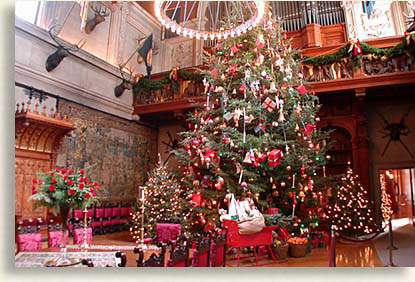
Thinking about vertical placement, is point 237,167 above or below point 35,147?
below

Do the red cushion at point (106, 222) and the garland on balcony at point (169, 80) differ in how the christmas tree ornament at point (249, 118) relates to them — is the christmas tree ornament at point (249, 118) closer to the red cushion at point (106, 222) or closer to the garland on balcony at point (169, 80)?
the garland on balcony at point (169, 80)

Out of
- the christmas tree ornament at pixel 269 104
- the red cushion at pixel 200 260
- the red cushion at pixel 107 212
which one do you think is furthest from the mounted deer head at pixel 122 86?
the red cushion at pixel 200 260

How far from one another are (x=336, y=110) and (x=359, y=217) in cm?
373

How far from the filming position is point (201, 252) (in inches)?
125

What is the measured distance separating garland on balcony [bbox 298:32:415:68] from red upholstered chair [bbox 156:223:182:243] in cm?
548

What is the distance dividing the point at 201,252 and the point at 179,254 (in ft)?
1.12

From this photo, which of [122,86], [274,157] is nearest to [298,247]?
[274,157]

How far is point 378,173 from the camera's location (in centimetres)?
970

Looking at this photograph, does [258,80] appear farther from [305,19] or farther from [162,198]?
[305,19]

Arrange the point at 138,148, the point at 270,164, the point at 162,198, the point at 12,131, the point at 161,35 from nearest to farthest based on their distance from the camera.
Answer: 1. the point at 12,131
2. the point at 270,164
3. the point at 162,198
4. the point at 138,148
5. the point at 161,35

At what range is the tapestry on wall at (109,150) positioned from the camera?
27.7ft

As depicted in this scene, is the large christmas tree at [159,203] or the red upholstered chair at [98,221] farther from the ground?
the large christmas tree at [159,203]

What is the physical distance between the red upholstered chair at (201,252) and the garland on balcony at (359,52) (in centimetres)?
669

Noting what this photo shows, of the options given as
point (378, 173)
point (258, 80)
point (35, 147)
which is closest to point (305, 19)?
point (258, 80)
